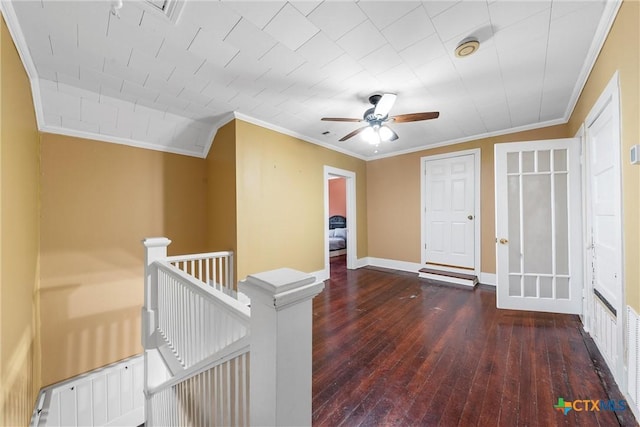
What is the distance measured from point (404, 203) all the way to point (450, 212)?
0.87m

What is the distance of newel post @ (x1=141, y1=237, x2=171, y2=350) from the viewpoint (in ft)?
6.89

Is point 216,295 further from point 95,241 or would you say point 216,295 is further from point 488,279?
point 488,279

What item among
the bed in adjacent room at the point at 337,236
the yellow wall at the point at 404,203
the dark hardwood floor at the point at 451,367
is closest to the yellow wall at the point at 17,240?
the dark hardwood floor at the point at 451,367

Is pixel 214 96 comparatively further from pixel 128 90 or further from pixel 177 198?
pixel 177 198

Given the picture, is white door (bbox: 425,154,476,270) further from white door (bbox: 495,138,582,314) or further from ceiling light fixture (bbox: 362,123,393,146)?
ceiling light fixture (bbox: 362,123,393,146)

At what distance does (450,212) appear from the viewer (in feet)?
14.6

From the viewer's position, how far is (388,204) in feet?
17.1

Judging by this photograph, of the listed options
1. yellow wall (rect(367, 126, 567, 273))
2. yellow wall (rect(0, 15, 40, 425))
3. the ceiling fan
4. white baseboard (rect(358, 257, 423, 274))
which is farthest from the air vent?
white baseboard (rect(358, 257, 423, 274))

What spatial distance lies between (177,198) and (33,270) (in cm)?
153

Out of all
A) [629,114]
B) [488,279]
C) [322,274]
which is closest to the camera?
[629,114]

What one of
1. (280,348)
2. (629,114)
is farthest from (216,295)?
(629,114)

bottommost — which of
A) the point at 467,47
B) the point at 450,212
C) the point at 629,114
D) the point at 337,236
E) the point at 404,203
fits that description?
the point at 337,236

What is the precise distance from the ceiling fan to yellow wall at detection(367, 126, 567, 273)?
6.67ft

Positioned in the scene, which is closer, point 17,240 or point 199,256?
point 17,240
